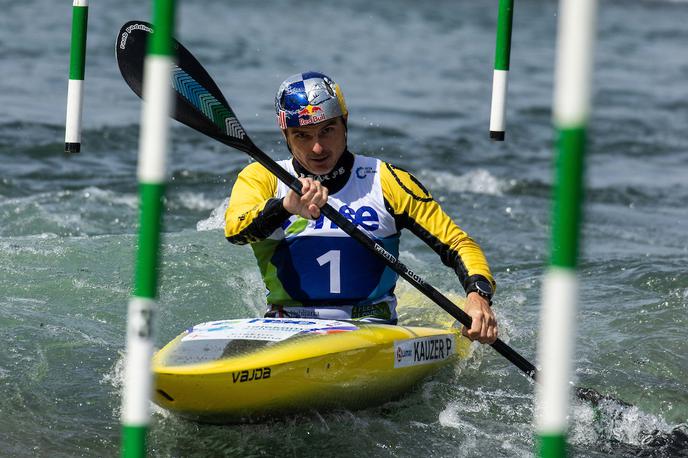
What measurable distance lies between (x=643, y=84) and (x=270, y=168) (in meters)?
16.7

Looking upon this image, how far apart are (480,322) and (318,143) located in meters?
0.98

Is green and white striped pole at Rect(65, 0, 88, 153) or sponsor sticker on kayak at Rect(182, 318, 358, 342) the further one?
green and white striped pole at Rect(65, 0, 88, 153)

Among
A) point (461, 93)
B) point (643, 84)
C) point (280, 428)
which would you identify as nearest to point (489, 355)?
point (280, 428)

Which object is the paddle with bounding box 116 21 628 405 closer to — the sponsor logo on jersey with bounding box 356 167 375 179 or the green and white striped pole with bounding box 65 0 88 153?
the sponsor logo on jersey with bounding box 356 167 375 179

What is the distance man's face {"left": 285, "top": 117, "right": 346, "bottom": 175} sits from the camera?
4586mm

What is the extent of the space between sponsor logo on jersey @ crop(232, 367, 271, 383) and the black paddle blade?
0.92m

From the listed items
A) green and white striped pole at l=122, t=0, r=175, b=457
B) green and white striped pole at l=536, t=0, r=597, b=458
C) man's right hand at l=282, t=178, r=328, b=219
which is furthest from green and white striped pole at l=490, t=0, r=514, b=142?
green and white striped pole at l=536, t=0, r=597, b=458

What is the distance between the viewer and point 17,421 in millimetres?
4477

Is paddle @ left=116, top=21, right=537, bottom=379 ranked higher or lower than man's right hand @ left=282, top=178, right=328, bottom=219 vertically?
higher

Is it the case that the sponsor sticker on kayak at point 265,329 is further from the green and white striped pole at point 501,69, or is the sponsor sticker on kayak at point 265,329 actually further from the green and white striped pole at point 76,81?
the green and white striped pole at point 501,69

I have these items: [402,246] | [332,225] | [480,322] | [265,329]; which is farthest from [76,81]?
[402,246]

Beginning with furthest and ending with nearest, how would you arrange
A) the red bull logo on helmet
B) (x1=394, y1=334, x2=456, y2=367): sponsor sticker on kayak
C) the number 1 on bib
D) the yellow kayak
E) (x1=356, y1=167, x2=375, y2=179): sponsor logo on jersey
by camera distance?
1. (x1=356, y1=167, x2=375, y2=179): sponsor logo on jersey
2. the number 1 on bib
3. (x1=394, y1=334, x2=456, y2=367): sponsor sticker on kayak
4. the red bull logo on helmet
5. the yellow kayak

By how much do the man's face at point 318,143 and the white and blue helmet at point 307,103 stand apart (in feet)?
0.11

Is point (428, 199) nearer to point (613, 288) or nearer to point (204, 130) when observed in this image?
point (204, 130)
